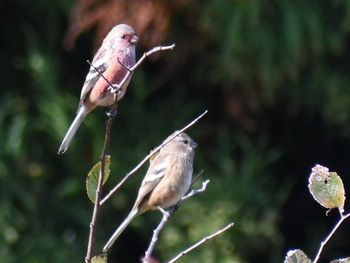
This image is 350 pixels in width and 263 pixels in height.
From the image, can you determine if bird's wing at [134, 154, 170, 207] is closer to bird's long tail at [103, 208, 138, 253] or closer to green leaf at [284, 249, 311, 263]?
bird's long tail at [103, 208, 138, 253]

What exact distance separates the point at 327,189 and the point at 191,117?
5.94 metres

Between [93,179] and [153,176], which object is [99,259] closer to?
[93,179]

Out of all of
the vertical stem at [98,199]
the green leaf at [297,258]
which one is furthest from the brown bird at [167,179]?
the green leaf at [297,258]

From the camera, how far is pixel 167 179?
4.75 m

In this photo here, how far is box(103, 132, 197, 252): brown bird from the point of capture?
15.2 feet

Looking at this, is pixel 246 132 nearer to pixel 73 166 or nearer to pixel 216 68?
pixel 216 68

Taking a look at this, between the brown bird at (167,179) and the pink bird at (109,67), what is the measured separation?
724 millimetres

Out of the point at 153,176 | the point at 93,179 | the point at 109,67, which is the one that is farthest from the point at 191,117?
the point at 93,179

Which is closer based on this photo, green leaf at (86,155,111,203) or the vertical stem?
the vertical stem

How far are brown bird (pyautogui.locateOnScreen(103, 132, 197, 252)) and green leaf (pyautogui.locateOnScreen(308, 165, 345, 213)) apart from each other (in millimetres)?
2271

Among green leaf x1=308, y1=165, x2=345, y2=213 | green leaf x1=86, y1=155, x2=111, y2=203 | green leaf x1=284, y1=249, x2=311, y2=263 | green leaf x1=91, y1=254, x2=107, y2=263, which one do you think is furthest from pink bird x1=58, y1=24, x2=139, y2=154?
green leaf x1=284, y1=249, x2=311, y2=263

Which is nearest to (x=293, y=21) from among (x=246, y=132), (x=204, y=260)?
(x=246, y=132)

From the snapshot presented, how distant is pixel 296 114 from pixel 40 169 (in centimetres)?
205

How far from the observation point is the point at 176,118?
8117 mm
